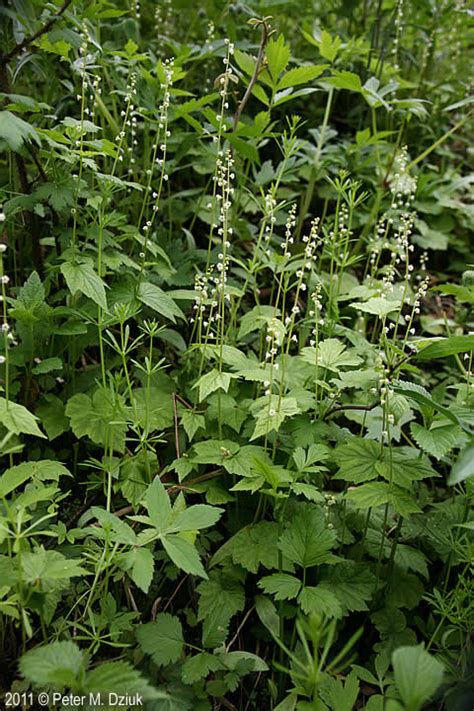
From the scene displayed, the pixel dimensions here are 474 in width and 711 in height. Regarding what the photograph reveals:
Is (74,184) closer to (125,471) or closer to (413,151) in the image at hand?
(125,471)

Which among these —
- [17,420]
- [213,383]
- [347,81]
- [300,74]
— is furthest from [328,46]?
[17,420]

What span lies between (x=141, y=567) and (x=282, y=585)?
0.46 m

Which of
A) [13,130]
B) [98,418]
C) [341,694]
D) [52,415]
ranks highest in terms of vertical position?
[13,130]

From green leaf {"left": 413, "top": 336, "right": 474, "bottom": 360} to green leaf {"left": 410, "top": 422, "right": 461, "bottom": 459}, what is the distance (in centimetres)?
26

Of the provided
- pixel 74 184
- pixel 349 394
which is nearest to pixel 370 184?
pixel 349 394

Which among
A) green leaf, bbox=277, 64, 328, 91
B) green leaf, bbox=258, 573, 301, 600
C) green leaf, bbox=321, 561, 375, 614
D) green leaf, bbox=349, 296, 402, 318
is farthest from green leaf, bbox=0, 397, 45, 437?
green leaf, bbox=277, 64, 328, 91

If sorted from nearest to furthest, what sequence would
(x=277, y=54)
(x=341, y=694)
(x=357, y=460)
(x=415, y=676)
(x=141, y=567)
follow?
(x=415, y=676) < (x=141, y=567) < (x=341, y=694) < (x=357, y=460) < (x=277, y=54)

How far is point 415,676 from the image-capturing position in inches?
45.0

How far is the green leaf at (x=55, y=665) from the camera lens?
1244mm

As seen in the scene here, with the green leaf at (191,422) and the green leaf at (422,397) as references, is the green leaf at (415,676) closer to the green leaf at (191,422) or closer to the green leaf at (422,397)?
the green leaf at (422,397)

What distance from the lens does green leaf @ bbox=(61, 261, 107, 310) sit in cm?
200

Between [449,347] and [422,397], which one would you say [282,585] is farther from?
[449,347]

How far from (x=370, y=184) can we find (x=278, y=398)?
223cm

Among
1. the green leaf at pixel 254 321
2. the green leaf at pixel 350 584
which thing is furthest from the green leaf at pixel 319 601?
the green leaf at pixel 254 321
